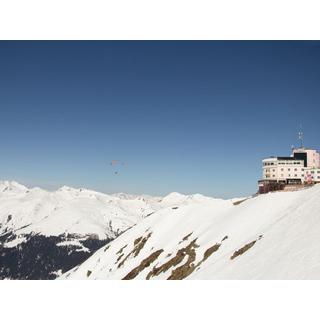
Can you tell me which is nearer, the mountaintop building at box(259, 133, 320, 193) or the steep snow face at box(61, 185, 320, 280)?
the steep snow face at box(61, 185, 320, 280)

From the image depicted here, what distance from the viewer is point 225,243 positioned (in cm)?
4791

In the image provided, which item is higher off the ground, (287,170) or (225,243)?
(287,170)

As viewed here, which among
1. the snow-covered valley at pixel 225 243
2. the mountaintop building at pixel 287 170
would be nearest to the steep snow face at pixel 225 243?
the snow-covered valley at pixel 225 243

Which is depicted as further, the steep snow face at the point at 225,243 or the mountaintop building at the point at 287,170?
the mountaintop building at the point at 287,170

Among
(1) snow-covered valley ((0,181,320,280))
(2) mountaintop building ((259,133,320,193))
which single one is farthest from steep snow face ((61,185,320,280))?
(2) mountaintop building ((259,133,320,193))

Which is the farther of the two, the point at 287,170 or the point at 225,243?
the point at 287,170

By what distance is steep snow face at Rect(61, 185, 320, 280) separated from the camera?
2762 cm

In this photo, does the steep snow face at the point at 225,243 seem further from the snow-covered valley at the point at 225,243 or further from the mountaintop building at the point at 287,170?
the mountaintop building at the point at 287,170

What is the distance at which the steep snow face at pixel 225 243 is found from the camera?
2762cm

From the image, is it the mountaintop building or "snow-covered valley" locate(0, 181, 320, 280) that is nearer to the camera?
"snow-covered valley" locate(0, 181, 320, 280)

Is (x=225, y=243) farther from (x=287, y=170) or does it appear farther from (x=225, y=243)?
(x=287, y=170)

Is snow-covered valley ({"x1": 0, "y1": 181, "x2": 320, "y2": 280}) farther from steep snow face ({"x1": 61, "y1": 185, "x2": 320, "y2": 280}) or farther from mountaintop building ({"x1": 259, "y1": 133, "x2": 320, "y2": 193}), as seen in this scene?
→ mountaintop building ({"x1": 259, "y1": 133, "x2": 320, "y2": 193})

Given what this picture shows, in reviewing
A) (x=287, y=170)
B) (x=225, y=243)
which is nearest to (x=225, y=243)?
(x=225, y=243)
